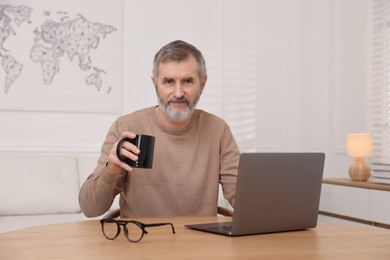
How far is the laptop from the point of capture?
4.70 feet

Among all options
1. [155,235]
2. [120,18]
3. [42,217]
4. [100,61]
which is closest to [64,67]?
[100,61]

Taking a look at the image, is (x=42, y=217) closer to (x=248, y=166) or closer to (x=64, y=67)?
(x=64, y=67)

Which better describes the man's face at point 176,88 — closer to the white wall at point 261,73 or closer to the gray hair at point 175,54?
the gray hair at point 175,54

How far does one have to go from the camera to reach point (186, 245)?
4.42 ft

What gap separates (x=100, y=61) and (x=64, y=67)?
0.28m

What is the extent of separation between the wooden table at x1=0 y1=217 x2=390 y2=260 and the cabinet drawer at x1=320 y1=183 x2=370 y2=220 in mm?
1831

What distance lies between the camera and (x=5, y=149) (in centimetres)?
390

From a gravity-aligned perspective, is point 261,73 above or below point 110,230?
above

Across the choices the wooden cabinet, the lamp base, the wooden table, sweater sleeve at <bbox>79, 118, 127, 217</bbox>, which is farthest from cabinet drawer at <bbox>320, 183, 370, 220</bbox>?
sweater sleeve at <bbox>79, 118, 127, 217</bbox>

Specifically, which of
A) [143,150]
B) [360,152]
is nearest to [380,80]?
[360,152]

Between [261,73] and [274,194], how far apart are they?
318 cm

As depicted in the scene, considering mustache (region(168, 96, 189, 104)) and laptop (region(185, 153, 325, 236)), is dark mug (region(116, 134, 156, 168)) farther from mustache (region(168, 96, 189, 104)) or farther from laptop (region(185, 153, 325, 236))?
mustache (region(168, 96, 189, 104))

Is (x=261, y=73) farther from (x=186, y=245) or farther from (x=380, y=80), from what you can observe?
(x=186, y=245)

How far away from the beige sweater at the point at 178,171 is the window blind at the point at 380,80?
7.08 ft
